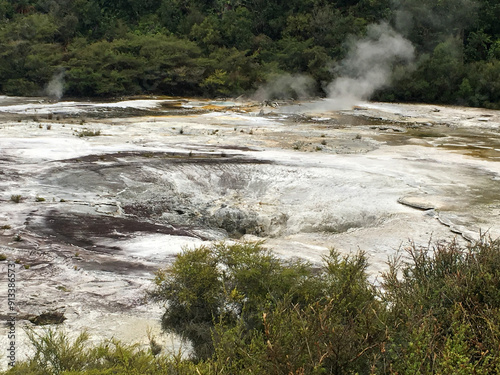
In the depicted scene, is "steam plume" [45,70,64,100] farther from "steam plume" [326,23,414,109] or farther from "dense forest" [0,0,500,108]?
"steam plume" [326,23,414,109]

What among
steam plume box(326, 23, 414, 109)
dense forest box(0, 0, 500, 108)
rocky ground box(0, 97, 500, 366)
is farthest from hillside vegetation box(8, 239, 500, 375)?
steam plume box(326, 23, 414, 109)

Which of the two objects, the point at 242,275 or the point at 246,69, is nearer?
the point at 242,275

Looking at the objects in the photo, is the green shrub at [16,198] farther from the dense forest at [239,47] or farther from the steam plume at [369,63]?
the steam plume at [369,63]

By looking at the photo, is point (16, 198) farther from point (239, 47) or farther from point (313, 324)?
point (239, 47)

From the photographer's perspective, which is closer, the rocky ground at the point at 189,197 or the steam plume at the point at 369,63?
the rocky ground at the point at 189,197

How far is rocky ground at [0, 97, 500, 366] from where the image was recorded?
548 cm

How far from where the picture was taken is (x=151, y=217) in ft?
27.2

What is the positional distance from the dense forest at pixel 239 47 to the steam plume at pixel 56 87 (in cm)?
5

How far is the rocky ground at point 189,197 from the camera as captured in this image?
18.0ft

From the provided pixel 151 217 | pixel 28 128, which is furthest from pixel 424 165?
pixel 28 128

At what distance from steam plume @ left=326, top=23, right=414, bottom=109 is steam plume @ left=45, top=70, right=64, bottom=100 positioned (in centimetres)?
1274

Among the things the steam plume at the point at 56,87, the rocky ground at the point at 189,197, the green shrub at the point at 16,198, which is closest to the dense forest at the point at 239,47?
the steam plume at the point at 56,87

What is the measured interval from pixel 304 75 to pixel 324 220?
66.4 feet

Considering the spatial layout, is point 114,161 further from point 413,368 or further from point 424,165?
point 413,368
